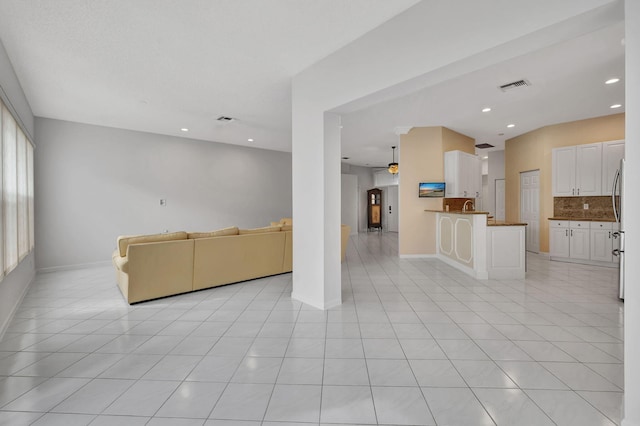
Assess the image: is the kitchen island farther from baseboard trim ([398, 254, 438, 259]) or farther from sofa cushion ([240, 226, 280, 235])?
sofa cushion ([240, 226, 280, 235])

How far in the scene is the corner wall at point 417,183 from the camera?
6566 mm

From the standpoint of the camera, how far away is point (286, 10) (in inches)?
97.1

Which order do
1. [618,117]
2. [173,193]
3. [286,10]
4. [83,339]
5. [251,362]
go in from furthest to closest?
[173,193] < [618,117] < [83,339] < [286,10] < [251,362]

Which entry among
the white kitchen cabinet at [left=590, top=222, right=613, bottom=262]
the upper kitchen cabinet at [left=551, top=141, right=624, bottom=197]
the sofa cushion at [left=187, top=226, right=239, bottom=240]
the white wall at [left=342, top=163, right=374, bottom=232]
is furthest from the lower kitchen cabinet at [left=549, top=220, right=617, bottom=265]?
the white wall at [left=342, top=163, right=374, bottom=232]

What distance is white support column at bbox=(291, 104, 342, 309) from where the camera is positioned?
3.37m

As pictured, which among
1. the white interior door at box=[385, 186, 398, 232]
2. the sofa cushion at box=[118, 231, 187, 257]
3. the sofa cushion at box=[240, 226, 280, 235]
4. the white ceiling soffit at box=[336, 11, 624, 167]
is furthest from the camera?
the white interior door at box=[385, 186, 398, 232]

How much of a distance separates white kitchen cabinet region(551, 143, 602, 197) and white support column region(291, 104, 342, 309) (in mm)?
5895

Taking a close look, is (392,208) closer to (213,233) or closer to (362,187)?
(362,187)

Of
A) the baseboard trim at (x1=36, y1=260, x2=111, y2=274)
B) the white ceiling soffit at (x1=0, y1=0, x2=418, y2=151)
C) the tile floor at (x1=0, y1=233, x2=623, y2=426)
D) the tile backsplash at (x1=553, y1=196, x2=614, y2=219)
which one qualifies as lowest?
the tile floor at (x1=0, y1=233, x2=623, y2=426)

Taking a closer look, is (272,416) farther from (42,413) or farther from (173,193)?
(173,193)

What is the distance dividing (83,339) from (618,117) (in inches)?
370

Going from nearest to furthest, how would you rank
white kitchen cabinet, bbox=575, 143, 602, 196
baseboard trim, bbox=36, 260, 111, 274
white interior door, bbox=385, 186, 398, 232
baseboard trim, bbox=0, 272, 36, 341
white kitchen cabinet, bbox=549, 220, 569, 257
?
1. baseboard trim, bbox=0, 272, 36, 341
2. baseboard trim, bbox=36, 260, 111, 274
3. white kitchen cabinet, bbox=575, 143, 602, 196
4. white kitchen cabinet, bbox=549, 220, 569, 257
5. white interior door, bbox=385, 186, 398, 232

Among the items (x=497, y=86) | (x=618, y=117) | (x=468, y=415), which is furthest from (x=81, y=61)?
(x=618, y=117)

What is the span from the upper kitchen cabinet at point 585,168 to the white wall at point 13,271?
9331mm
